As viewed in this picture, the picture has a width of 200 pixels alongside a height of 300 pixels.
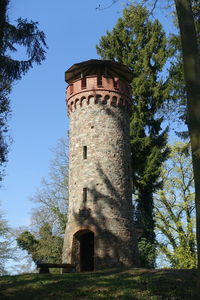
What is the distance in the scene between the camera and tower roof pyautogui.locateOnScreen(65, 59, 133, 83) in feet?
56.8

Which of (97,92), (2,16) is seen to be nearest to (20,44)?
(2,16)

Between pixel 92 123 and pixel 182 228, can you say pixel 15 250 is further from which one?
pixel 92 123

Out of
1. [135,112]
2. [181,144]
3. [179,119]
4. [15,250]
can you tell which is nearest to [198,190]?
[179,119]

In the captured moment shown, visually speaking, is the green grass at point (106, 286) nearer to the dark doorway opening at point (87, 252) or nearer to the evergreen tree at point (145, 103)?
the dark doorway opening at point (87, 252)

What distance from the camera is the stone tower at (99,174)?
14391 millimetres

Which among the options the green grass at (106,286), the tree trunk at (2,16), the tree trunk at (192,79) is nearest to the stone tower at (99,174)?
the green grass at (106,286)

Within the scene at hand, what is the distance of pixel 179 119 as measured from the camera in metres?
14.0

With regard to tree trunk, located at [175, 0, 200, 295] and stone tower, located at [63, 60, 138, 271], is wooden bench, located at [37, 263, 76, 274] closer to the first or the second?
stone tower, located at [63, 60, 138, 271]

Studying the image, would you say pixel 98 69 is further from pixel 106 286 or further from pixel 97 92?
pixel 106 286

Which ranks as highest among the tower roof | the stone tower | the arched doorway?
the tower roof

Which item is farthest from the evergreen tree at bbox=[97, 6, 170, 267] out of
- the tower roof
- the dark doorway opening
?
the dark doorway opening

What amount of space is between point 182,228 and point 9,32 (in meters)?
15.6

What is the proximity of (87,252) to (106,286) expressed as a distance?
6.80 meters

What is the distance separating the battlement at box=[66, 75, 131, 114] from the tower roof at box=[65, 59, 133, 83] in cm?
73
